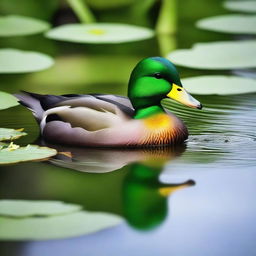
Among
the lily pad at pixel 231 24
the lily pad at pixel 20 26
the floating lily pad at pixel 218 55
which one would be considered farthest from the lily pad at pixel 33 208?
the lily pad at pixel 231 24

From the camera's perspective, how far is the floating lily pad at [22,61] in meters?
3.68

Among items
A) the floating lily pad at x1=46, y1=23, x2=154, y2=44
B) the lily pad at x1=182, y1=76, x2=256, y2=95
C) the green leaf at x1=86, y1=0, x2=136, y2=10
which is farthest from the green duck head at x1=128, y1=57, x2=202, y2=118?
the green leaf at x1=86, y1=0, x2=136, y2=10

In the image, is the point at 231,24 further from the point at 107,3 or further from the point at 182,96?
the point at 182,96

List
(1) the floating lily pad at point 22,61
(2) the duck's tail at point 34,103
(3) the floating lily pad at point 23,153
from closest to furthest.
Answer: (3) the floating lily pad at point 23,153 < (2) the duck's tail at point 34,103 < (1) the floating lily pad at point 22,61

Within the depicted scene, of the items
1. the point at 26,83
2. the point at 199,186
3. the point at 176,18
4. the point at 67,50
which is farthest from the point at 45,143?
the point at 176,18

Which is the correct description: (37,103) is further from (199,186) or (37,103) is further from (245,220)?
(245,220)

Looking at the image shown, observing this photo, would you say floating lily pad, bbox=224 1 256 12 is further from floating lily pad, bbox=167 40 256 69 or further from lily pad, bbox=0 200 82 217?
lily pad, bbox=0 200 82 217

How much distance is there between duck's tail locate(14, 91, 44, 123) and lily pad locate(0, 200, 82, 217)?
55 cm

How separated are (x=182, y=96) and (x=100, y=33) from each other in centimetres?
172

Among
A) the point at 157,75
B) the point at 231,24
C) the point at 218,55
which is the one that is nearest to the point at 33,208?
the point at 157,75

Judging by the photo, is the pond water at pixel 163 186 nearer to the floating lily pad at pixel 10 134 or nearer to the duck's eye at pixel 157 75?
the floating lily pad at pixel 10 134

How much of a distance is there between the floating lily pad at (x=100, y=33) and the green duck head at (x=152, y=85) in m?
1.54

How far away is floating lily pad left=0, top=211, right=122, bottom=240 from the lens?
203 centimetres

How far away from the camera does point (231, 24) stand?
4.62 m
